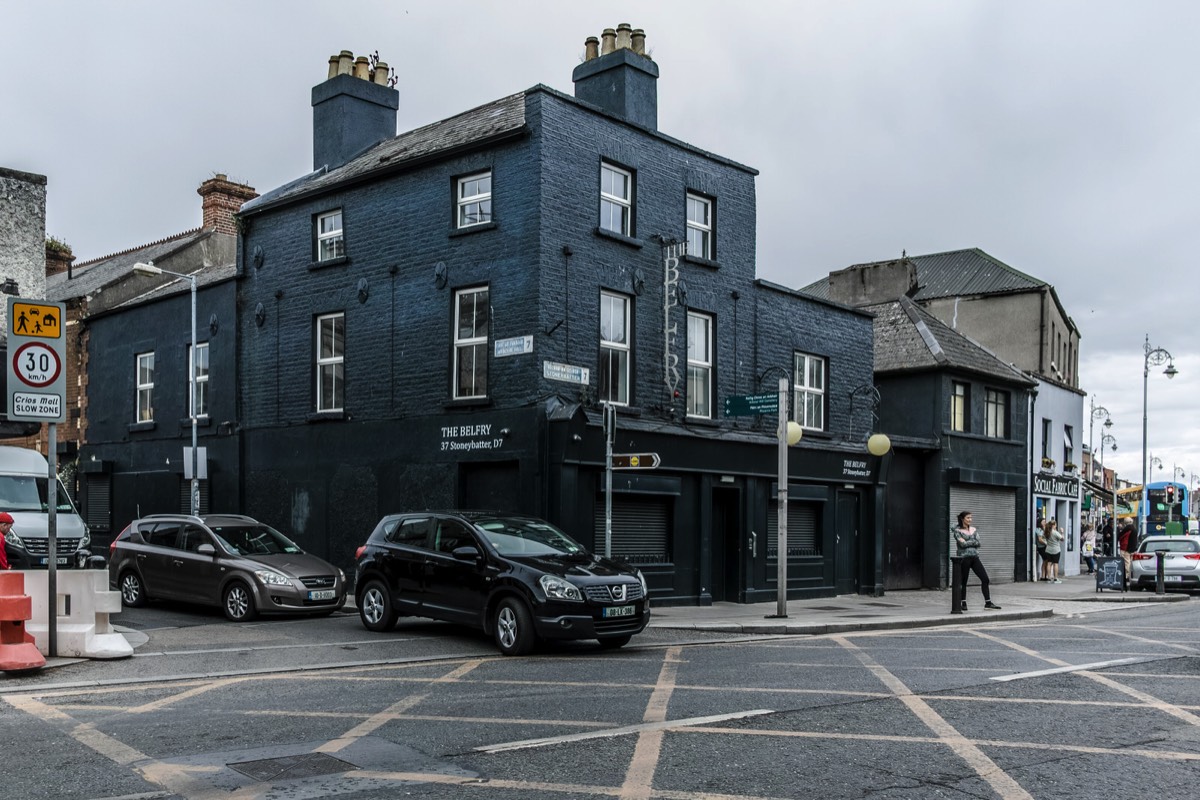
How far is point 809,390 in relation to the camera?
2414 cm

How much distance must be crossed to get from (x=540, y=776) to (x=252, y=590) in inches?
417

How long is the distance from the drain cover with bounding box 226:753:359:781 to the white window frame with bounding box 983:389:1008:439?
84.8 ft

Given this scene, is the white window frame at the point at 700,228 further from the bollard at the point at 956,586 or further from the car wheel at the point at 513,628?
the car wheel at the point at 513,628

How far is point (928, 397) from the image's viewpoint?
2822 cm

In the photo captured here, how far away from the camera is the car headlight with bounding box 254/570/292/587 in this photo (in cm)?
1606

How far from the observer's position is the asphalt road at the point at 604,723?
21.4ft

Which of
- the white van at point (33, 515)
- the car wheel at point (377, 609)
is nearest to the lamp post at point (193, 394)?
the white van at point (33, 515)

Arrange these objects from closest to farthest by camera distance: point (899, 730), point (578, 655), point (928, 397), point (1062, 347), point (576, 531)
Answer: point (899, 730) → point (578, 655) → point (576, 531) → point (928, 397) → point (1062, 347)

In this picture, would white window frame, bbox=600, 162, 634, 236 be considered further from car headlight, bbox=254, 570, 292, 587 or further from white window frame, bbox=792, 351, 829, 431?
car headlight, bbox=254, 570, 292, 587

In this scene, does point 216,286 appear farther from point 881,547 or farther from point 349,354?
point 881,547

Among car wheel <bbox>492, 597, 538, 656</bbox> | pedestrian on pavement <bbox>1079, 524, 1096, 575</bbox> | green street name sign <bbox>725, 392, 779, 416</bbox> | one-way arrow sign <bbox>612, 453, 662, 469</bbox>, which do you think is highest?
green street name sign <bbox>725, 392, 779, 416</bbox>

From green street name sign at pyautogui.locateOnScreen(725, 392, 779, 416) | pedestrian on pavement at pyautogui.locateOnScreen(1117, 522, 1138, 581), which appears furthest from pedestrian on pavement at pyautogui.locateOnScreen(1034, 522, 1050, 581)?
green street name sign at pyautogui.locateOnScreen(725, 392, 779, 416)

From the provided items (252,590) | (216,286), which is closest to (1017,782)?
(252,590)

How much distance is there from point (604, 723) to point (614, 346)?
39.6 ft
